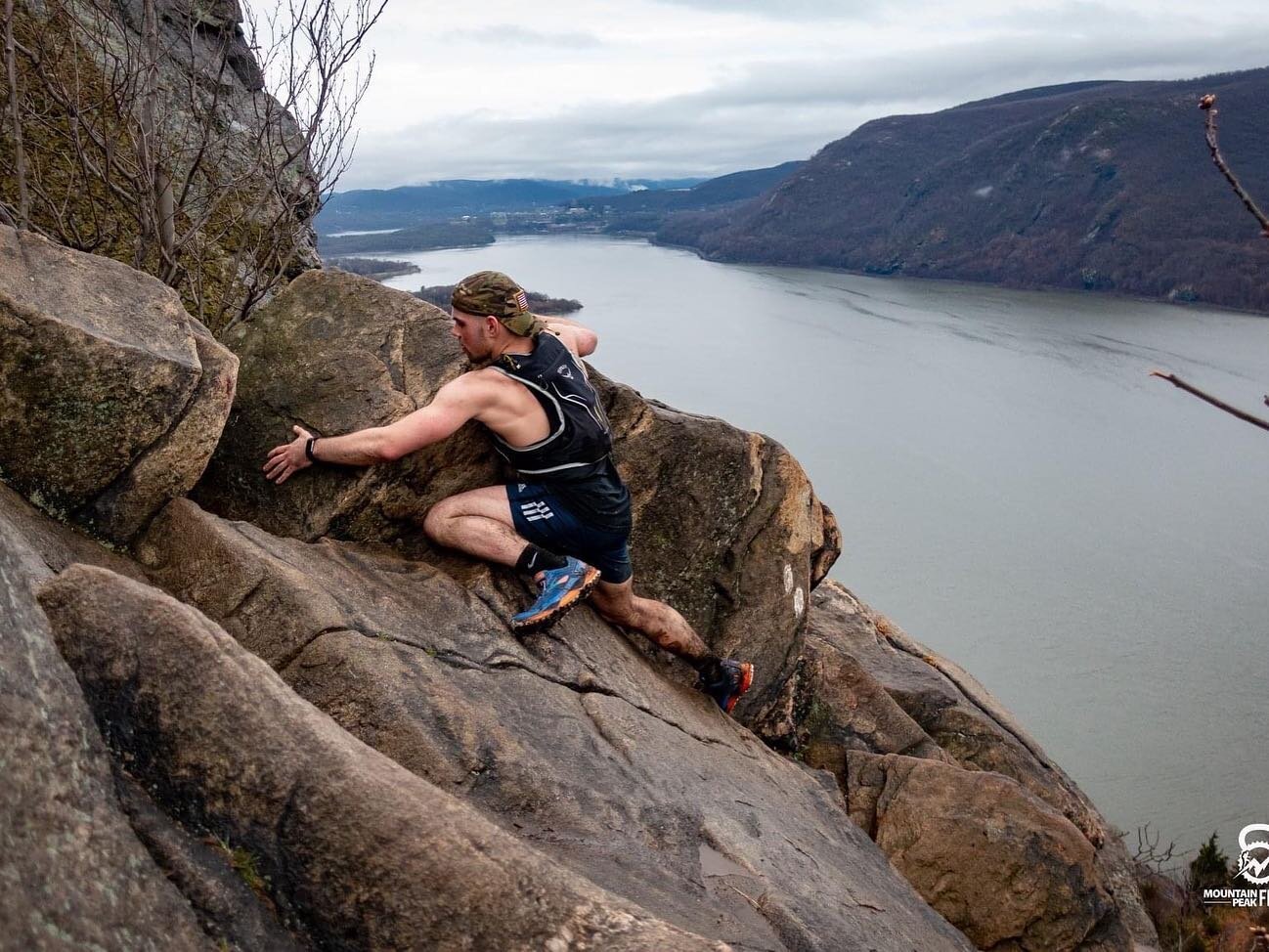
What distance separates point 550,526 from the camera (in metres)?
6.21

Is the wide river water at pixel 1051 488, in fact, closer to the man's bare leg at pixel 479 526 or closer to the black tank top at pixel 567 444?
the black tank top at pixel 567 444

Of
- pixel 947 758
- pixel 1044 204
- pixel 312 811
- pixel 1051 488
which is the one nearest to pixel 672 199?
pixel 1044 204

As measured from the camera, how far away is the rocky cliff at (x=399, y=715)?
3.11 meters

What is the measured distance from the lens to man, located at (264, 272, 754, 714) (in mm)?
5801

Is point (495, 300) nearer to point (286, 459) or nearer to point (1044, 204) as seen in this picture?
point (286, 459)

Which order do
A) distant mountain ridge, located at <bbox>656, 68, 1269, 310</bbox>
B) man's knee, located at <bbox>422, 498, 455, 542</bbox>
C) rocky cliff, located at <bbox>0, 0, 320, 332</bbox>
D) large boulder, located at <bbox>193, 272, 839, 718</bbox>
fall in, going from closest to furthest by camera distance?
man's knee, located at <bbox>422, 498, 455, 542</bbox>, large boulder, located at <bbox>193, 272, 839, 718</bbox>, rocky cliff, located at <bbox>0, 0, 320, 332</bbox>, distant mountain ridge, located at <bbox>656, 68, 1269, 310</bbox>

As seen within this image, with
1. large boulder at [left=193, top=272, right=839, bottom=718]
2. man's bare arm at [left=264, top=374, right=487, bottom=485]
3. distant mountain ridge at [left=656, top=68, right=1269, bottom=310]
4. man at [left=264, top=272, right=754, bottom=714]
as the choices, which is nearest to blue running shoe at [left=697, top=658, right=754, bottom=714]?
large boulder at [left=193, top=272, right=839, bottom=718]

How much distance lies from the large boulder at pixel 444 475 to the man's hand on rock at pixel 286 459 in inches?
7.4

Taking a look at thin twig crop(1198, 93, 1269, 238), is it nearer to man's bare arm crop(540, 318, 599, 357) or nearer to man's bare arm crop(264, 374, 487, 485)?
man's bare arm crop(264, 374, 487, 485)

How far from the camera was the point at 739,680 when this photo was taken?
7.49m

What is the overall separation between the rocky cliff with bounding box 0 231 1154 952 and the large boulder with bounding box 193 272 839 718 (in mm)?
23

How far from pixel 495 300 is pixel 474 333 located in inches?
9.1

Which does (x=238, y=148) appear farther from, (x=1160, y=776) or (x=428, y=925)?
(x=1160, y=776)

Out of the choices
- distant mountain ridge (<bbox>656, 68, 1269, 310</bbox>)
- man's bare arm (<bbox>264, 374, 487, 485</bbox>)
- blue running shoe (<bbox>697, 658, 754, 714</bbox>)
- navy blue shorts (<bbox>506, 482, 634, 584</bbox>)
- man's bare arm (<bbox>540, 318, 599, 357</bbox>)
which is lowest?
blue running shoe (<bbox>697, 658, 754, 714</bbox>)
